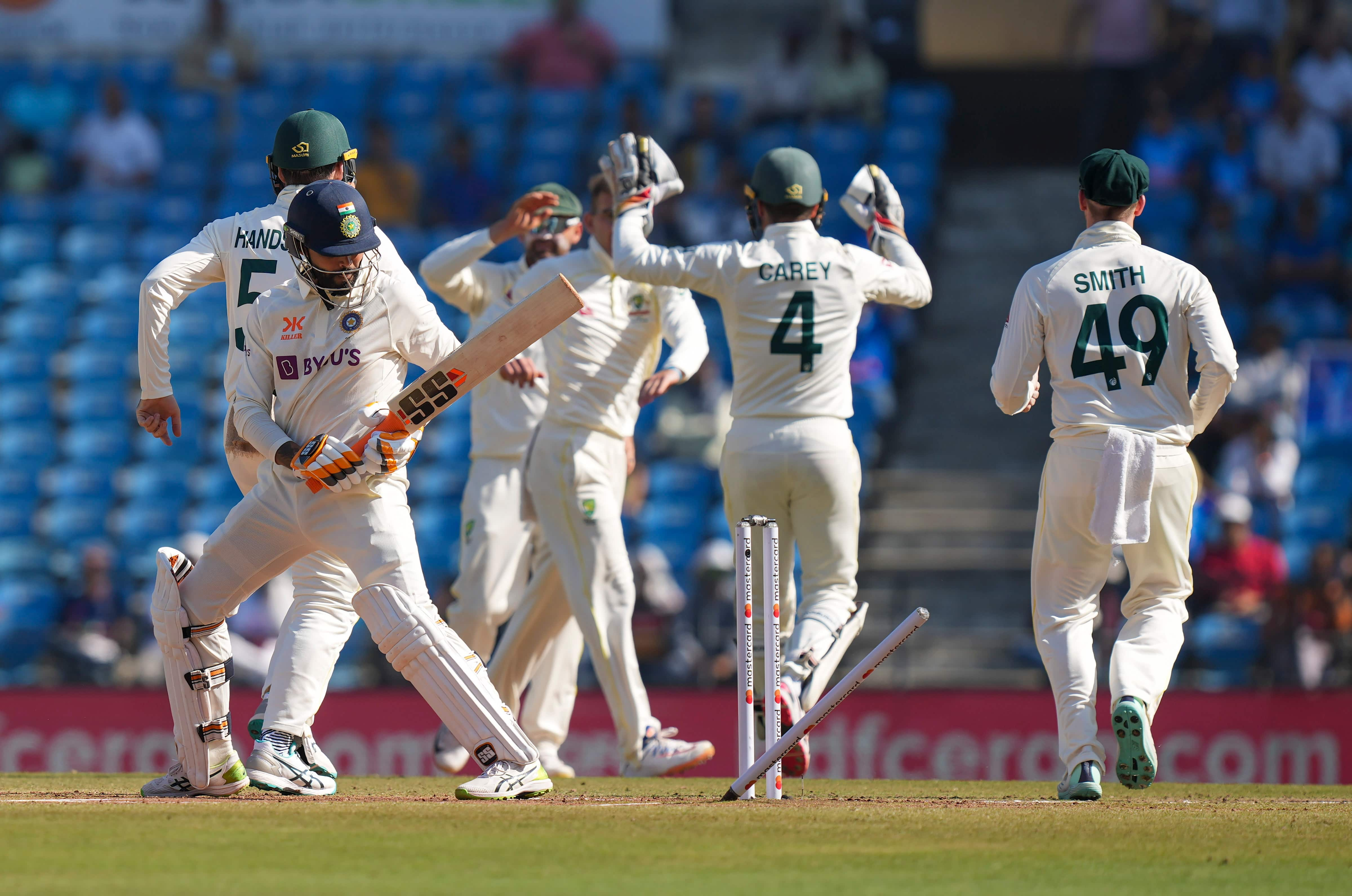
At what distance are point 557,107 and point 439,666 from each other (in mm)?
12091

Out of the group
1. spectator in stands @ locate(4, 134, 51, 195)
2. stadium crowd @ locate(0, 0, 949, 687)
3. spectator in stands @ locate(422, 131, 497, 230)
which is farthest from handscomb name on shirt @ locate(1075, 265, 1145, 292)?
spectator in stands @ locate(4, 134, 51, 195)

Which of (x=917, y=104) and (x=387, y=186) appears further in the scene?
(x=917, y=104)

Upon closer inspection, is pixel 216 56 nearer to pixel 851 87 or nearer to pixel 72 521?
pixel 72 521

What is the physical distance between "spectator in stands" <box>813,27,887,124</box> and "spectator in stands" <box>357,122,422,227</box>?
379 cm

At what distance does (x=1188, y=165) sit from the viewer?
48.8 ft

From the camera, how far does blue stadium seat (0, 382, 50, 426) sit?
49.4ft

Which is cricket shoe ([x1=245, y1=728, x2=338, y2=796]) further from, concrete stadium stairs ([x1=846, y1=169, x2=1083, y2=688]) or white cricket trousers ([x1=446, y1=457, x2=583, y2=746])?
concrete stadium stairs ([x1=846, y1=169, x2=1083, y2=688])

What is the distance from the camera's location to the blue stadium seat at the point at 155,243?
16.0 metres

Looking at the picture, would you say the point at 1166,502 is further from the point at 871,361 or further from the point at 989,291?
the point at 989,291

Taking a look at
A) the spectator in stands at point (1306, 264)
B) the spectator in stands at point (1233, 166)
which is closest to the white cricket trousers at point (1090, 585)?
the spectator in stands at point (1306, 264)

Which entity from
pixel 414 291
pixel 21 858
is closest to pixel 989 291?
pixel 414 291

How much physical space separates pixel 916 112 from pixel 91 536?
8.15 metres

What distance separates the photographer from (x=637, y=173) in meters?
6.83

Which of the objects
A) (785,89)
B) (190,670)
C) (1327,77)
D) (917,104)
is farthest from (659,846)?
(1327,77)
